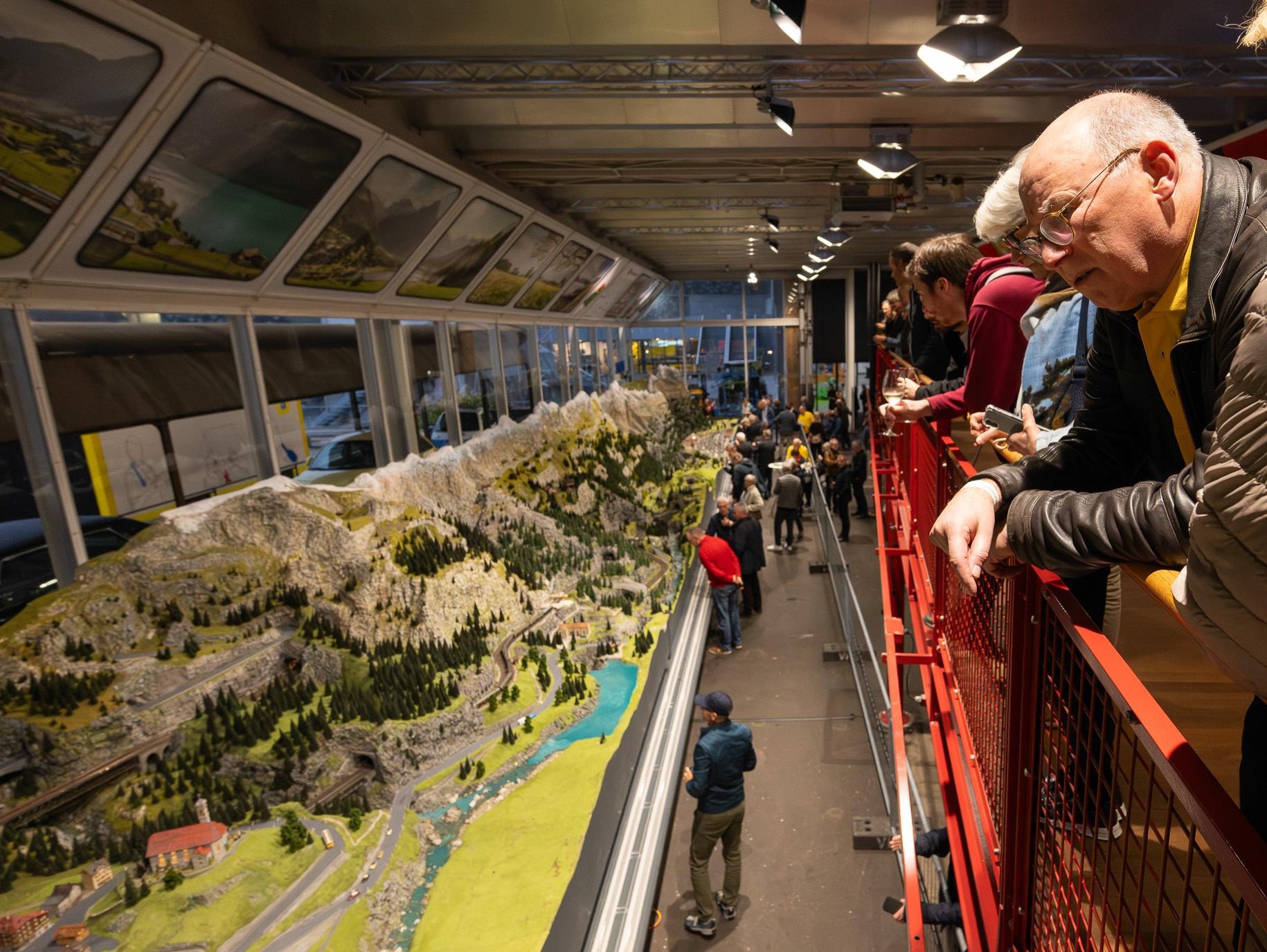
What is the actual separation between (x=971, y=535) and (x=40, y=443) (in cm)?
452

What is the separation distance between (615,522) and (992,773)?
27.0 ft

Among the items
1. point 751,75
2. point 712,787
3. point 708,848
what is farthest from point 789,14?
point 708,848

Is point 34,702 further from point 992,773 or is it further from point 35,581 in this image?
point 992,773

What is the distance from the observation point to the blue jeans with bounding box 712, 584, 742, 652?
7.18 m

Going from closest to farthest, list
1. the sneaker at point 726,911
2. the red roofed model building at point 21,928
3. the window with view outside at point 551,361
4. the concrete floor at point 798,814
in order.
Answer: the red roofed model building at point 21,928
the concrete floor at point 798,814
the sneaker at point 726,911
the window with view outside at point 551,361

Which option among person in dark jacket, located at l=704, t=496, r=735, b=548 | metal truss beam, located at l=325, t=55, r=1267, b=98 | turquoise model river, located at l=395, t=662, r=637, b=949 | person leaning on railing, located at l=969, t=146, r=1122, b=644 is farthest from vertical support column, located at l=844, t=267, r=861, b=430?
person leaning on railing, located at l=969, t=146, r=1122, b=644

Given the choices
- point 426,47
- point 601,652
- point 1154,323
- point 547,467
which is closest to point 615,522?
point 547,467

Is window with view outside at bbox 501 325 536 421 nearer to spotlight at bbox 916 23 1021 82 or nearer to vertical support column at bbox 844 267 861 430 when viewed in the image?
spotlight at bbox 916 23 1021 82

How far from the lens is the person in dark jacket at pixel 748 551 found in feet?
25.8

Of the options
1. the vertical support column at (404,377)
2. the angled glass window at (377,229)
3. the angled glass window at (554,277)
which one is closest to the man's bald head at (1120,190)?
the angled glass window at (377,229)

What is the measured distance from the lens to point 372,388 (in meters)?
7.12

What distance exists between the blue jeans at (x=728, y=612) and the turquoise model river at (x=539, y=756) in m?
1.62

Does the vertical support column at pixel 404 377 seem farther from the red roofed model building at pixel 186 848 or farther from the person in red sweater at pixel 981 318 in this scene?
the person in red sweater at pixel 981 318

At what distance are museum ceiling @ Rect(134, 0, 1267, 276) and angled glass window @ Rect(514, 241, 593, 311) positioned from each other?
3.13m
